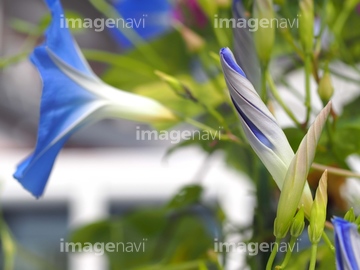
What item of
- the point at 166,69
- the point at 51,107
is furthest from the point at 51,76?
the point at 166,69

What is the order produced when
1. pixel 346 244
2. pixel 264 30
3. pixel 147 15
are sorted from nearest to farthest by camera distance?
pixel 346 244
pixel 264 30
pixel 147 15

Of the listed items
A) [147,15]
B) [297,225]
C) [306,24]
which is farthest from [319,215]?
[147,15]

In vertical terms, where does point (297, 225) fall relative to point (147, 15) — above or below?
below

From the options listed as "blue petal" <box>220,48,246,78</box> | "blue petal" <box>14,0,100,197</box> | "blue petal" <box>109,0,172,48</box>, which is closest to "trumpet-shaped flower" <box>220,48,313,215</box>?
"blue petal" <box>220,48,246,78</box>

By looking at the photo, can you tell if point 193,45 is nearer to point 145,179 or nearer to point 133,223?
point 133,223

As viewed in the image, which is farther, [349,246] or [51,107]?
[51,107]

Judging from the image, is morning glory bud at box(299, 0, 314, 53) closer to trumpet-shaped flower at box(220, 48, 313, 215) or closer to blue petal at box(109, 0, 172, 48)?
trumpet-shaped flower at box(220, 48, 313, 215)

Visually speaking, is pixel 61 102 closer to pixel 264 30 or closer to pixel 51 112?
pixel 51 112
